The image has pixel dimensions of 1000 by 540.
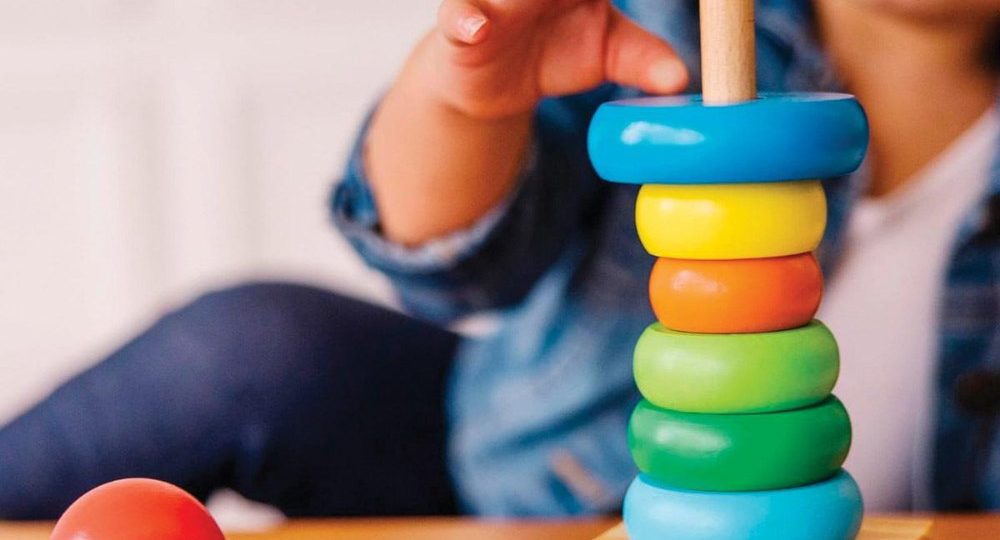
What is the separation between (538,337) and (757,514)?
1.54ft

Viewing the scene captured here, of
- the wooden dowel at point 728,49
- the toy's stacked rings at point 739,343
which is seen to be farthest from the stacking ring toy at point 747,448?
the wooden dowel at point 728,49

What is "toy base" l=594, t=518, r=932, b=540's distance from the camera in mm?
520

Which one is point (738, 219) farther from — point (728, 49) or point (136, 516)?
point (136, 516)

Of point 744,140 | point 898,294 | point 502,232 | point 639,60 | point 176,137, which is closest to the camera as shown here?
point 744,140

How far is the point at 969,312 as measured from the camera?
854 mm

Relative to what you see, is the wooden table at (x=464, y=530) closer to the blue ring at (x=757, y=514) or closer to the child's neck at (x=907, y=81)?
the blue ring at (x=757, y=514)

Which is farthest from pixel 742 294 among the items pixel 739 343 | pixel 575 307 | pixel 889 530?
pixel 575 307

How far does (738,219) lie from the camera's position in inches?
18.4

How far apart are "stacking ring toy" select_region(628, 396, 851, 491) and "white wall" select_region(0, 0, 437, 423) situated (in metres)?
1.38

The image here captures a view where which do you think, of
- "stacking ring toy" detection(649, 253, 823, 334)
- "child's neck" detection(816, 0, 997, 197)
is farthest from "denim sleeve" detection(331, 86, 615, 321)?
"stacking ring toy" detection(649, 253, 823, 334)

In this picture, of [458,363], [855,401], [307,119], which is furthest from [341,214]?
[307,119]

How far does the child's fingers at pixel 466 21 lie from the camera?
0.49 metres

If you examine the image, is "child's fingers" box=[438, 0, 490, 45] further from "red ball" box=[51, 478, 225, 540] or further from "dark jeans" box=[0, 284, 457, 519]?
"dark jeans" box=[0, 284, 457, 519]

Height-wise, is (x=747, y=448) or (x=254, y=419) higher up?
(x=747, y=448)
